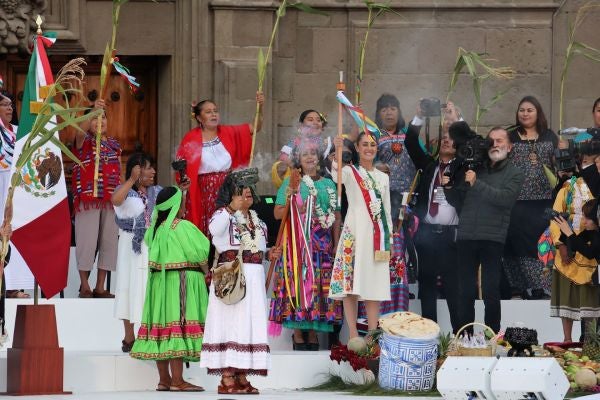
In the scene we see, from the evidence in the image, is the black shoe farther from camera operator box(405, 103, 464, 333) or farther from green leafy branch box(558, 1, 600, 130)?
green leafy branch box(558, 1, 600, 130)

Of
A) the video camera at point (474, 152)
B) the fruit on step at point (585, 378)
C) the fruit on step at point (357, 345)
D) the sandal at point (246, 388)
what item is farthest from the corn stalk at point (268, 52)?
the fruit on step at point (585, 378)

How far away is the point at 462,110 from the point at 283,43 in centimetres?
186

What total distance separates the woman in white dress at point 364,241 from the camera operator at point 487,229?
0.63 metres

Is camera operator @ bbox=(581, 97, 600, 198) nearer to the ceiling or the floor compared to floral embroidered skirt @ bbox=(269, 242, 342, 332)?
nearer to the ceiling

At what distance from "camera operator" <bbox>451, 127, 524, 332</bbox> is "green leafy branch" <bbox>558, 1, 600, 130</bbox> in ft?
7.31

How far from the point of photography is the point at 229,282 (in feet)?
54.7

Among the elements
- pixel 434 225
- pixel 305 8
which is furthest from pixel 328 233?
pixel 305 8

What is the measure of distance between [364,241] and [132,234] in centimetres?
187

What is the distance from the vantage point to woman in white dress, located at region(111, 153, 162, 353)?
17875 millimetres

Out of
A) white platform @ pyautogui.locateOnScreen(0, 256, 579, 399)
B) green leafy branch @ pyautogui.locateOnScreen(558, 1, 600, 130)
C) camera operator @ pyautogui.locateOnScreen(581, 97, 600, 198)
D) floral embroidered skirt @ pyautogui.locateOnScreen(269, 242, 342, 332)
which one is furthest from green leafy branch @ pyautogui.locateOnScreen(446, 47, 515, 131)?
floral embroidered skirt @ pyautogui.locateOnScreen(269, 242, 342, 332)

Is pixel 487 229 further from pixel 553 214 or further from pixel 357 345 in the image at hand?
pixel 357 345

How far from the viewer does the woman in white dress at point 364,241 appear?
1812cm

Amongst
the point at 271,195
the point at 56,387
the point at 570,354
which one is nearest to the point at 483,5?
the point at 271,195

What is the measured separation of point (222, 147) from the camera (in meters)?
19.3
